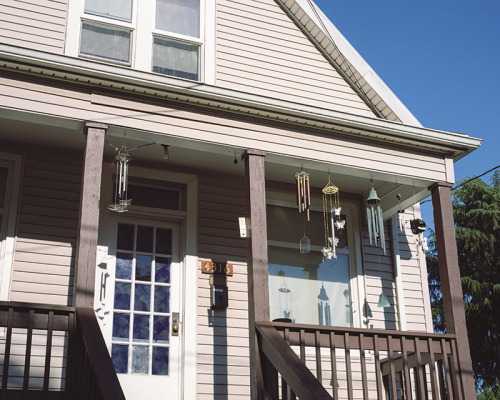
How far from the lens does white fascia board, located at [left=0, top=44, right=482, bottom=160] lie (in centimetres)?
616

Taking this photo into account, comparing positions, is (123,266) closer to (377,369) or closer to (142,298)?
(142,298)

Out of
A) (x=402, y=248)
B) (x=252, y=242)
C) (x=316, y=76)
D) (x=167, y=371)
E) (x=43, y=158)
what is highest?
(x=316, y=76)

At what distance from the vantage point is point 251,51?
27.9 feet

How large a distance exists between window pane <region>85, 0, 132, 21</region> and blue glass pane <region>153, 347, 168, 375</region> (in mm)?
3811

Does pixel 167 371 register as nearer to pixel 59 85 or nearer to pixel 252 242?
pixel 252 242

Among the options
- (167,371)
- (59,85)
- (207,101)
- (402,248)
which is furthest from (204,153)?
(402,248)

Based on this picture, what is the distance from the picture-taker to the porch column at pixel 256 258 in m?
Result: 5.93

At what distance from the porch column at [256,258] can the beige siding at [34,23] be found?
8.67 feet

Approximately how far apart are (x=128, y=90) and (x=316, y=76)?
3101 mm

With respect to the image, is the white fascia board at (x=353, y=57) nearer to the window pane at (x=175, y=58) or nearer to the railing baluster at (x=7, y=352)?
the window pane at (x=175, y=58)

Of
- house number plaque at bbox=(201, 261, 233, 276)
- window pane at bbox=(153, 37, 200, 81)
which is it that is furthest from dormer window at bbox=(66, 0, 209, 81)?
house number plaque at bbox=(201, 261, 233, 276)

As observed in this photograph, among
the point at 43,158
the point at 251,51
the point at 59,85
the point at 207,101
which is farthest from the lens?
the point at 251,51

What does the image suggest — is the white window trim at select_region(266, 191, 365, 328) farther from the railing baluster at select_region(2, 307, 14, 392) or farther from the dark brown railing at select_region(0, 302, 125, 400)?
the railing baluster at select_region(2, 307, 14, 392)

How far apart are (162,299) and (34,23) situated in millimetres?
3359
